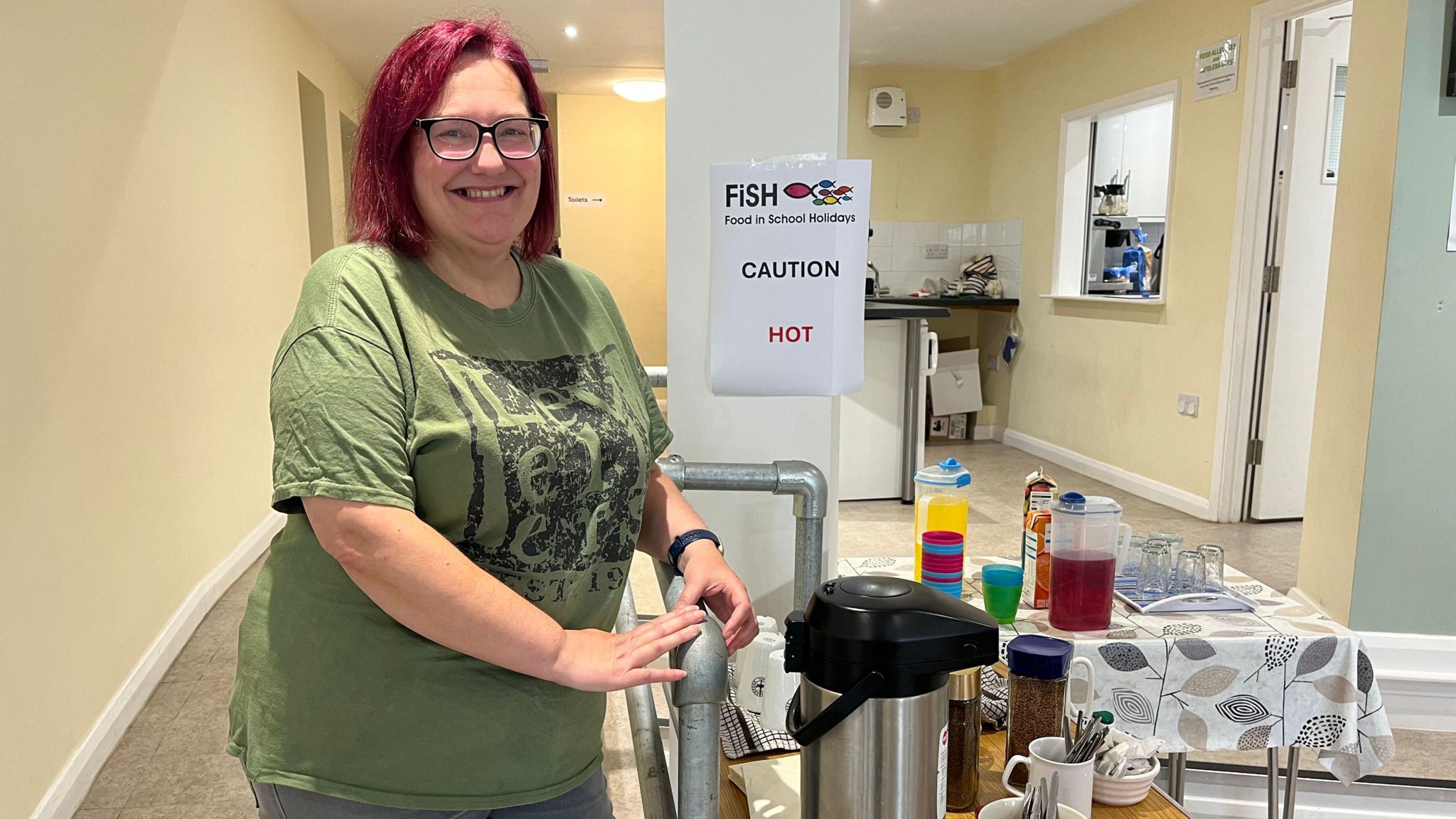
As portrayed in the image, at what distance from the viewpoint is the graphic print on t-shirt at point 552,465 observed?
959 millimetres

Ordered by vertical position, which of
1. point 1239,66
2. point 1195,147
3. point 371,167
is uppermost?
point 1239,66

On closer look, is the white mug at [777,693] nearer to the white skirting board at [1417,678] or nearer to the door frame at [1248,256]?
the white skirting board at [1417,678]

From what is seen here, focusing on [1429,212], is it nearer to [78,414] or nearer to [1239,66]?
[1239,66]

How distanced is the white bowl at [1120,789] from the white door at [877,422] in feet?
11.9

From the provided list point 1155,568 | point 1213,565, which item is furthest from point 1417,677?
point 1155,568

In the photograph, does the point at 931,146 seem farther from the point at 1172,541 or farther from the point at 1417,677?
the point at 1172,541

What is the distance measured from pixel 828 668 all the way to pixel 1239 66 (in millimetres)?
4673

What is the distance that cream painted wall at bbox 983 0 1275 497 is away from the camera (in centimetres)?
482

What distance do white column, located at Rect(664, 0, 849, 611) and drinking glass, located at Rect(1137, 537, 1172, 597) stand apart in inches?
24.2

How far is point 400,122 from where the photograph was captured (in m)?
1.00

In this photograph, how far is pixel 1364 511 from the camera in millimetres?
3133

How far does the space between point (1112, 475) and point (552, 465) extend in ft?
17.3

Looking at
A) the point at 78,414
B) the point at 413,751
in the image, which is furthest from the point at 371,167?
the point at 78,414

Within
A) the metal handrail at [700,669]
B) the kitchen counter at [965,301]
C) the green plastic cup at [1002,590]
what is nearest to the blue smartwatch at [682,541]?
the metal handrail at [700,669]
